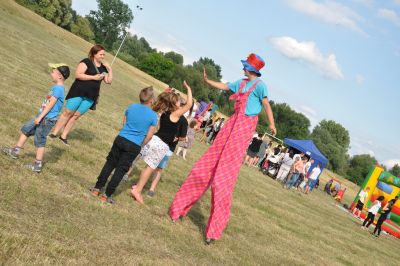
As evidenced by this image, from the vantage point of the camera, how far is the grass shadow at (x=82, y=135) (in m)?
10.1

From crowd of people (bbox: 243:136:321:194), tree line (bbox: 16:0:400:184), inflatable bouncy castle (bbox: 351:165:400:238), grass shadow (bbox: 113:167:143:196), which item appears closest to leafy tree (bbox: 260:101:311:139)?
tree line (bbox: 16:0:400:184)

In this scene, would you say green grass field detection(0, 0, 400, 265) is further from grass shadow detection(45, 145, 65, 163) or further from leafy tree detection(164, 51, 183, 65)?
leafy tree detection(164, 51, 183, 65)

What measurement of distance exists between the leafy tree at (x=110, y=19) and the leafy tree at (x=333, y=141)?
54.6 metres

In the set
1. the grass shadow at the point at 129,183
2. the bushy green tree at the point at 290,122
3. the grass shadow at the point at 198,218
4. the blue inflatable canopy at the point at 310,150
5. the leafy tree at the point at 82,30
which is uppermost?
the bushy green tree at the point at 290,122

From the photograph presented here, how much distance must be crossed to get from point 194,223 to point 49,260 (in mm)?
3866

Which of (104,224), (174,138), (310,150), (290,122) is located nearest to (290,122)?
(290,122)

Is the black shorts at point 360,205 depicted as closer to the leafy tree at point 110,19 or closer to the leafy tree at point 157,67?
the leafy tree at point 157,67

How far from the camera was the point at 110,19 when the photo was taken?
372 ft

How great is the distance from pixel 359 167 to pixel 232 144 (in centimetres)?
8555

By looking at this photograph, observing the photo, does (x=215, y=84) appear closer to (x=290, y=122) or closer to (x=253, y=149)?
(x=253, y=149)

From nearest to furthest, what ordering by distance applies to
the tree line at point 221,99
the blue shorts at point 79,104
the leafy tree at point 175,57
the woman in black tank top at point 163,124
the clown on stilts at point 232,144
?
the clown on stilts at point 232,144, the woman in black tank top at point 163,124, the blue shorts at point 79,104, the tree line at point 221,99, the leafy tree at point 175,57

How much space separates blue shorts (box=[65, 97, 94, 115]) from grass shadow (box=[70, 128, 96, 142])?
3.86 feet

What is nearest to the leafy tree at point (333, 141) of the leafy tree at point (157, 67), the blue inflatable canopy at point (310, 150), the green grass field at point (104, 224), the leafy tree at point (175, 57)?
the leafy tree at point (157, 67)

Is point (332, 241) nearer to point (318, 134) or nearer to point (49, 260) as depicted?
point (49, 260)
